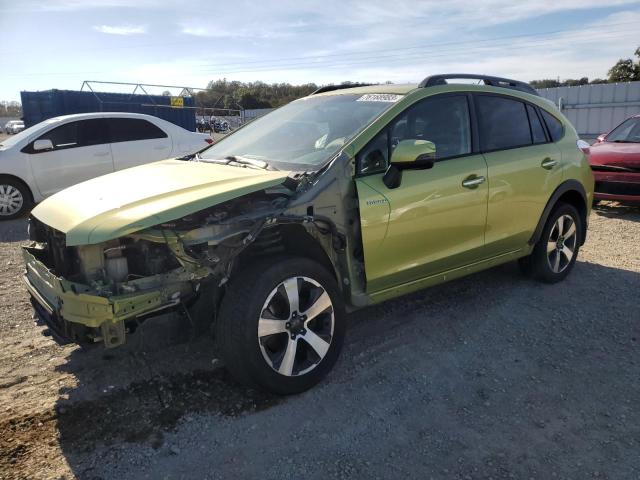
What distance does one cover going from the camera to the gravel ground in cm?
269

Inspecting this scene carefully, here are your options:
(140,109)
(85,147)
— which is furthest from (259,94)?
(85,147)

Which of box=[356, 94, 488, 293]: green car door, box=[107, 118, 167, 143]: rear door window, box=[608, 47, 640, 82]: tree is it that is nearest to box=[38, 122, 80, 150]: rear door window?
box=[107, 118, 167, 143]: rear door window

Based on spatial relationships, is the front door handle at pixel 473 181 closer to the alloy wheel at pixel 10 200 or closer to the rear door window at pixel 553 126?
the rear door window at pixel 553 126

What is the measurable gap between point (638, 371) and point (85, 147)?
872 cm

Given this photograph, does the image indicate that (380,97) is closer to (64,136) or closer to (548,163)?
(548,163)

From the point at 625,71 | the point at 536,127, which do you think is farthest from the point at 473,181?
the point at 625,71

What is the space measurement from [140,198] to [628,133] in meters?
9.04

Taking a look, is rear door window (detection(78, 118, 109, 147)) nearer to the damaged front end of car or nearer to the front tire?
the damaged front end of car

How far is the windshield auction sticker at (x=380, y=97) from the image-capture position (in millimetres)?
3900

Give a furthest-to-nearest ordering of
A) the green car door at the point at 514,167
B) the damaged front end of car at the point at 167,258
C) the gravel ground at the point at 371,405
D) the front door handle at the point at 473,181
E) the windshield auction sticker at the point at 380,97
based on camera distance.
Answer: the green car door at the point at 514,167 → the front door handle at the point at 473,181 → the windshield auction sticker at the point at 380,97 → the damaged front end of car at the point at 167,258 → the gravel ground at the point at 371,405

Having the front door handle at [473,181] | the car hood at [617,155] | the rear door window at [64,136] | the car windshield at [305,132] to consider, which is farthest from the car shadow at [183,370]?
the rear door window at [64,136]

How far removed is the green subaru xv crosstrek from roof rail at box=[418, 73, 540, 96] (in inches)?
0.7

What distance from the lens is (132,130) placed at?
32.0 feet

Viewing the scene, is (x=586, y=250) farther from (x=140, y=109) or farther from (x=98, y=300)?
(x=140, y=109)
